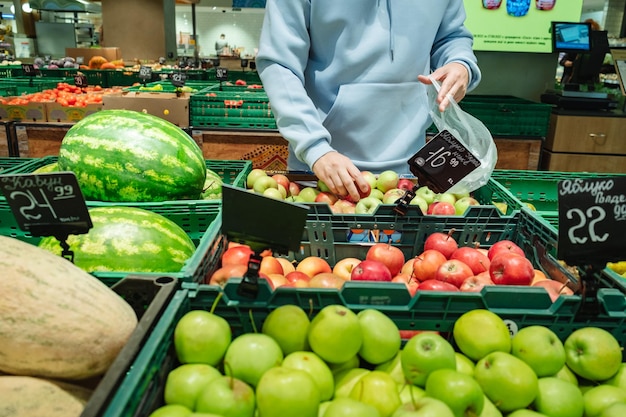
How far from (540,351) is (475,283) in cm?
36

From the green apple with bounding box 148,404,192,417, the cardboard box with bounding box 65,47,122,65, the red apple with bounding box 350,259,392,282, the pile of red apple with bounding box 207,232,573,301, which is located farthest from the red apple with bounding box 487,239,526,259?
the cardboard box with bounding box 65,47,122,65

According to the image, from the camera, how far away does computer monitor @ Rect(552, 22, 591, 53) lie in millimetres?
4121

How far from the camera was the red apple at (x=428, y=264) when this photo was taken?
4.52ft

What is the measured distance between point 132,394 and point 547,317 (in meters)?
0.80

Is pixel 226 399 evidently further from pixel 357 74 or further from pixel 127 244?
pixel 357 74

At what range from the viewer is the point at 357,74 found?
1993 mm

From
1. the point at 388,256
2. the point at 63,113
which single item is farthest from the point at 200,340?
the point at 63,113

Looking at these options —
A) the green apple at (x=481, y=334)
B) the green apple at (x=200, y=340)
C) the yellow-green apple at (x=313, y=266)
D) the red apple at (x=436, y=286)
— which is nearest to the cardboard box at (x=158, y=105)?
the yellow-green apple at (x=313, y=266)

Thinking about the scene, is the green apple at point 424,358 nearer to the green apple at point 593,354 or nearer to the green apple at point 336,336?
the green apple at point 336,336

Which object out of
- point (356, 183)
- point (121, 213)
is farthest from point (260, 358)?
point (356, 183)

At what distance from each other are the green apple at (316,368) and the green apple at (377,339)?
0.09 m

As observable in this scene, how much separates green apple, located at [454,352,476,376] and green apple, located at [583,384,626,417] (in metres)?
0.21

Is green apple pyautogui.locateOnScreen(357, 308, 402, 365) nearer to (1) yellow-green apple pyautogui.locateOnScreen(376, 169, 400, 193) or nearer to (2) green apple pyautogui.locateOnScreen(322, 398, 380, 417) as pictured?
(2) green apple pyautogui.locateOnScreen(322, 398, 380, 417)

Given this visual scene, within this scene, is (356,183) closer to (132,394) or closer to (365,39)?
(365,39)
